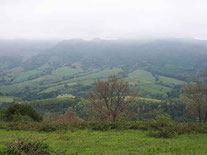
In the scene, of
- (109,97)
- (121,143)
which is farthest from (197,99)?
(121,143)

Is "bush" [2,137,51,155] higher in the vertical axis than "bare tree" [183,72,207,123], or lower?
higher

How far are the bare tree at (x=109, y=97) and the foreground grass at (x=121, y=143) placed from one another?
43.2 feet

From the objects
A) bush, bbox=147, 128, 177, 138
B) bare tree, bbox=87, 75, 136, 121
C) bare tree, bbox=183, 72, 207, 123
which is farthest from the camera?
bare tree, bbox=183, 72, 207, 123

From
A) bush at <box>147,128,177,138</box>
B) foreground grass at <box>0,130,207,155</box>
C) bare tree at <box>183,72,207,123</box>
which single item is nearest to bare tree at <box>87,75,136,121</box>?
bare tree at <box>183,72,207,123</box>

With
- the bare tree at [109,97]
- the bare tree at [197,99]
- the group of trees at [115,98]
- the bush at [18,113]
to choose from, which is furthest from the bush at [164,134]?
the bush at [18,113]

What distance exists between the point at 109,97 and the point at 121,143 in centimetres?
1832

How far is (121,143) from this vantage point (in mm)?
15086

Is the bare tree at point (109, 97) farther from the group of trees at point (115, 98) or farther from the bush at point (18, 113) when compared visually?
the bush at point (18, 113)

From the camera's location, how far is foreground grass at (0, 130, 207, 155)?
13.2m

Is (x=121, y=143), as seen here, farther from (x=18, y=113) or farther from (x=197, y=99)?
(x=197, y=99)

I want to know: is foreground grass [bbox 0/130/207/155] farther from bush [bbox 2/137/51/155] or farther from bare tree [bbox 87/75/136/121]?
bare tree [bbox 87/75/136/121]

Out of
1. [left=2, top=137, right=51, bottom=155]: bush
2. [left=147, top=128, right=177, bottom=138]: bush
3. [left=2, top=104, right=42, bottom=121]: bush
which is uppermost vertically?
[left=2, top=137, right=51, bottom=155]: bush

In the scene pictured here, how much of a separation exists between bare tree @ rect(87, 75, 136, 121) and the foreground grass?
13154mm

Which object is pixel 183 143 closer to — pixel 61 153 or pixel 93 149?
pixel 93 149
